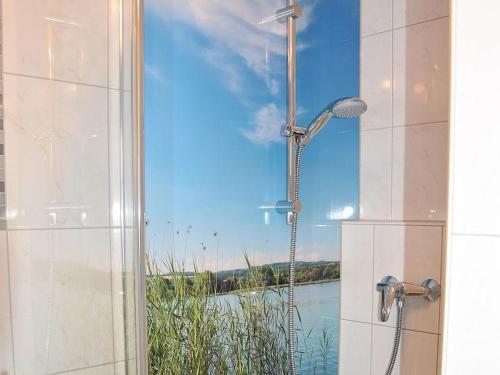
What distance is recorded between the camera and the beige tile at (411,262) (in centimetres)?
139

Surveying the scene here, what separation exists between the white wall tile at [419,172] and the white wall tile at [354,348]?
0.42 metres

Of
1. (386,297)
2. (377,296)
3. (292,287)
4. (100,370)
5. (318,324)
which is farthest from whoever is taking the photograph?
(318,324)

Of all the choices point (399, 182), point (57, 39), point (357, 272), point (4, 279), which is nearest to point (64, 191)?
point (4, 279)

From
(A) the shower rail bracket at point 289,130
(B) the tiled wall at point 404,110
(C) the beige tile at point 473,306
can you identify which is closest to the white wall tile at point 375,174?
(B) the tiled wall at point 404,110

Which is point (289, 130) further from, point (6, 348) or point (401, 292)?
point (6, 348)

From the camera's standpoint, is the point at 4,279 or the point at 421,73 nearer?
the point at 4,279

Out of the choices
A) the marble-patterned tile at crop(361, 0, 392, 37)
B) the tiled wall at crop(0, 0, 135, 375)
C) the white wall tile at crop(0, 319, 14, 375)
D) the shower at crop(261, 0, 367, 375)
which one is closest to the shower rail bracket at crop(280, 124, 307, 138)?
the shower at crop(261, 0, 367, 375)

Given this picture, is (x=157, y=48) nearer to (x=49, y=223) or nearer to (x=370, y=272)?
(x=49, y=223)

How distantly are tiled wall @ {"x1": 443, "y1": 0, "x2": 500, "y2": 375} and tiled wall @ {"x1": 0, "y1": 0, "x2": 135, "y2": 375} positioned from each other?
0.67 metres

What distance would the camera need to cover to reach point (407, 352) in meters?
1.46

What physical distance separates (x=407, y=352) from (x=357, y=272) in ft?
0.98

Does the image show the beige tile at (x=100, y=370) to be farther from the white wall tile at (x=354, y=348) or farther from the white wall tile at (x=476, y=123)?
the white wall tile at (x=354, y=348)

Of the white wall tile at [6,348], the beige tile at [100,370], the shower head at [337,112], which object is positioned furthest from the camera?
the shower head at [337,112]

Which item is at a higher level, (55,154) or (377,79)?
(377,79)
